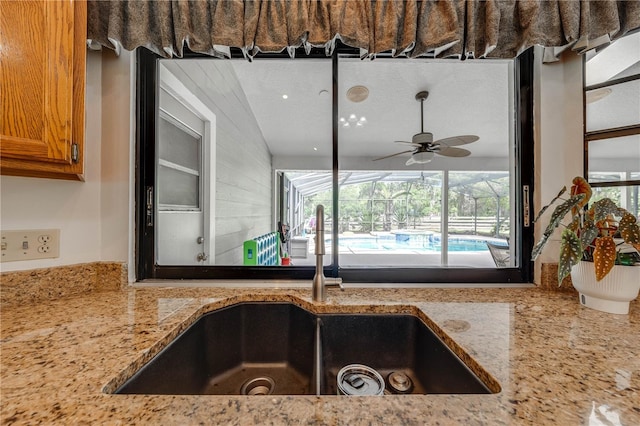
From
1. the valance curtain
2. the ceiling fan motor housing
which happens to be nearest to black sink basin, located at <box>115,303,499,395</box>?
the valance curtain

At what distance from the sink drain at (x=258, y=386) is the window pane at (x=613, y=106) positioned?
1625 mm

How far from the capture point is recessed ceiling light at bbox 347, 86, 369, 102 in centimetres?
294

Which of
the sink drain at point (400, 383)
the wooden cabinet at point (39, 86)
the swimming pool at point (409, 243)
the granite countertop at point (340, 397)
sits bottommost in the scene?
the swimming pool at point (409, 243)

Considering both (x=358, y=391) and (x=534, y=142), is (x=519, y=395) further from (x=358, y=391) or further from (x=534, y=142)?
(x=534, y=142)

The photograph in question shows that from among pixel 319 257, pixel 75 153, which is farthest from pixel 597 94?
pixel 75 153

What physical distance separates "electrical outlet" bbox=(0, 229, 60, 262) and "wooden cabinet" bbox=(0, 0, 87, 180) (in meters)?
0.31

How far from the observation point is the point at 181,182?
1755 mm

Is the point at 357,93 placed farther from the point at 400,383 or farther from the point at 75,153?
the point at 400,383

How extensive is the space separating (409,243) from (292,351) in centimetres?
548

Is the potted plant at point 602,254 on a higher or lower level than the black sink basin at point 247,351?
higher

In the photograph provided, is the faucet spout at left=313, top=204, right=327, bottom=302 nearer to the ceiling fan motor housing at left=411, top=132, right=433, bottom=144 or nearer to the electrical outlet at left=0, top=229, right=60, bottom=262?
the electrical outlet at left=0, top=229, right=60, bottom=262

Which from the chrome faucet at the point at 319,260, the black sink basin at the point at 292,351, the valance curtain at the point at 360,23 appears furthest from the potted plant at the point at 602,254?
the chrome faucet at the point at 319,260

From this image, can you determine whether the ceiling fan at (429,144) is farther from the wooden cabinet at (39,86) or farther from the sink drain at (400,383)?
the wooden cabinet at (39,86)

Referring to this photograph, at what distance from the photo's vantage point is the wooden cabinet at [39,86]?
0.67 meters
